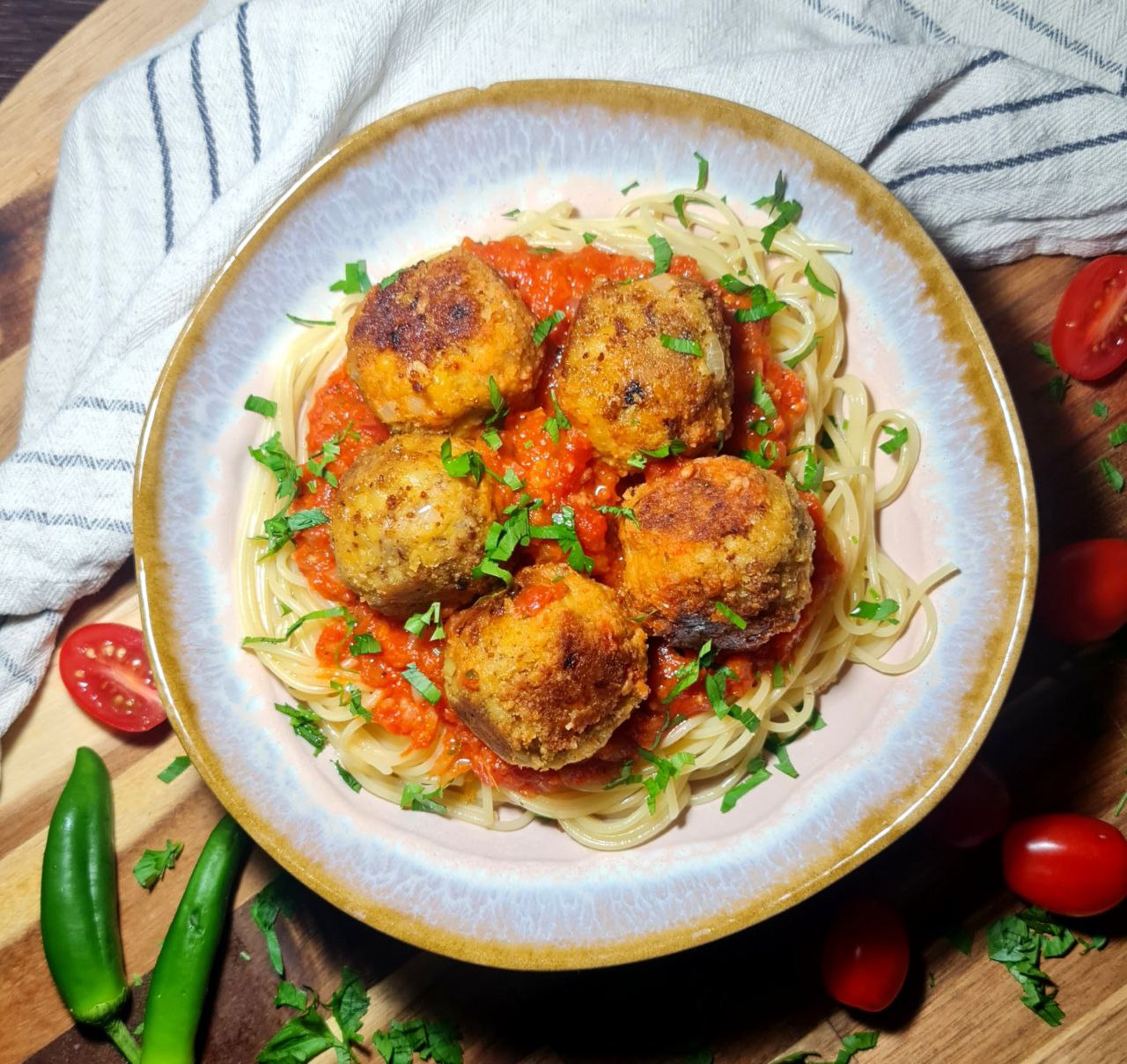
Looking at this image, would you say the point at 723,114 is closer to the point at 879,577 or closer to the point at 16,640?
the point at 879,577

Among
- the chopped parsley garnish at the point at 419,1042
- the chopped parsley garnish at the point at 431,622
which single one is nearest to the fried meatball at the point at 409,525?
the chopped parsley garnish at the point at 431,622

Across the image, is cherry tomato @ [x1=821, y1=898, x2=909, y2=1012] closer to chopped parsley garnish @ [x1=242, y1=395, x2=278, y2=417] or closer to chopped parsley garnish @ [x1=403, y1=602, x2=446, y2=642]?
chopped parsley garnish @ [x1=403, y1=602, x2=446, y2=642]

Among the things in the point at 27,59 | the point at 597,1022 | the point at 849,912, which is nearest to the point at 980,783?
the point at 849,912

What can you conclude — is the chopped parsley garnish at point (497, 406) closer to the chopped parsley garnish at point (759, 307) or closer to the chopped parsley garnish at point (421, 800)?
the chopped parsley garnish at point (759, 307)

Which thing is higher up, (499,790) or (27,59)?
(27,59)

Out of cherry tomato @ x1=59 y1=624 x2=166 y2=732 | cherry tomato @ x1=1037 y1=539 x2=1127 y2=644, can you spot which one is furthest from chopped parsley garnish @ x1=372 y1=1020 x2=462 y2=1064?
cherry tomato @ x1=1037 y1=539 x2=1127 y2=644
